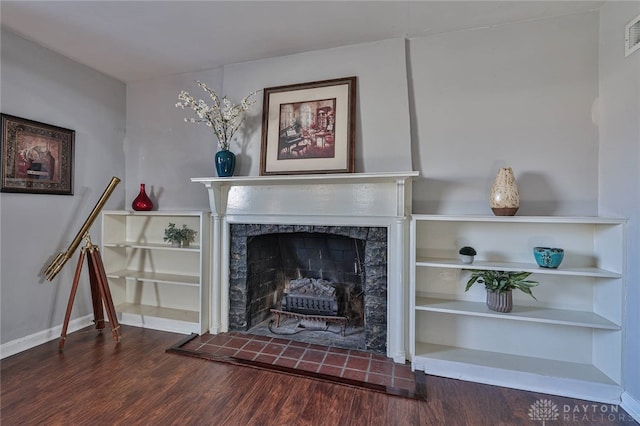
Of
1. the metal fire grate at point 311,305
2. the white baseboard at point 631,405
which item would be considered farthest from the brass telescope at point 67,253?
the white baseboard at point 631,405

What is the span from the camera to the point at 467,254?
2.08m

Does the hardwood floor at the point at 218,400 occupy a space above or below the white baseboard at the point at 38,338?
below

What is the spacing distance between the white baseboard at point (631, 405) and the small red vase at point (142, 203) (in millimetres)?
3989

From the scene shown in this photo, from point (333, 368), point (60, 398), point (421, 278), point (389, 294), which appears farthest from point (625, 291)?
point (60, 398)

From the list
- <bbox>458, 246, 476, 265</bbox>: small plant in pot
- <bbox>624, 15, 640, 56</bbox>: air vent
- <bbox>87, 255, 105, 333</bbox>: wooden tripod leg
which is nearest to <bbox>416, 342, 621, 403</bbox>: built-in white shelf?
<bbox>458, 246, 476, 265</bbox>: small plant in pot

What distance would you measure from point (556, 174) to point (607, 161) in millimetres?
272

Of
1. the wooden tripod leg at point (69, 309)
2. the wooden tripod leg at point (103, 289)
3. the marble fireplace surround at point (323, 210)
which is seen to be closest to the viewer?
the marble fireplace surround at point (323, 210)

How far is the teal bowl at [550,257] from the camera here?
6.24 ft

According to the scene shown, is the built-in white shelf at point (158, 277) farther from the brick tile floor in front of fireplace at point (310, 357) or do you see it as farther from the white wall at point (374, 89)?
the white wall at point (374, 89)

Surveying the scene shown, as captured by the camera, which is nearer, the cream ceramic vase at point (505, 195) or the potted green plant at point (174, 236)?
the cream ceramic vase at point (505, 195)

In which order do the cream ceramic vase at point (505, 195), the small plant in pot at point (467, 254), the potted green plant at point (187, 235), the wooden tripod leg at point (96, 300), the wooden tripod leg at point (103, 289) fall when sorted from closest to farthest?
the cream ceramic vase at point (505, 195) → the small plant in pot at point (467, 254) → the wooden tripod leg at point (103, 289) → the wooden tripod leg at point (96, 300) → the potted green plant at point (187, 235)

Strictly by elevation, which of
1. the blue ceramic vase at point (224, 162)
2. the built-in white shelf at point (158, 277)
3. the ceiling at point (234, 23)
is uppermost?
the ceiling at point (234, 23)

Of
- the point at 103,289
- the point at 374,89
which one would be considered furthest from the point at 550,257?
the point at 103,289

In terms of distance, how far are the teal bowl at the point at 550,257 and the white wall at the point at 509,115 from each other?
0.34m
